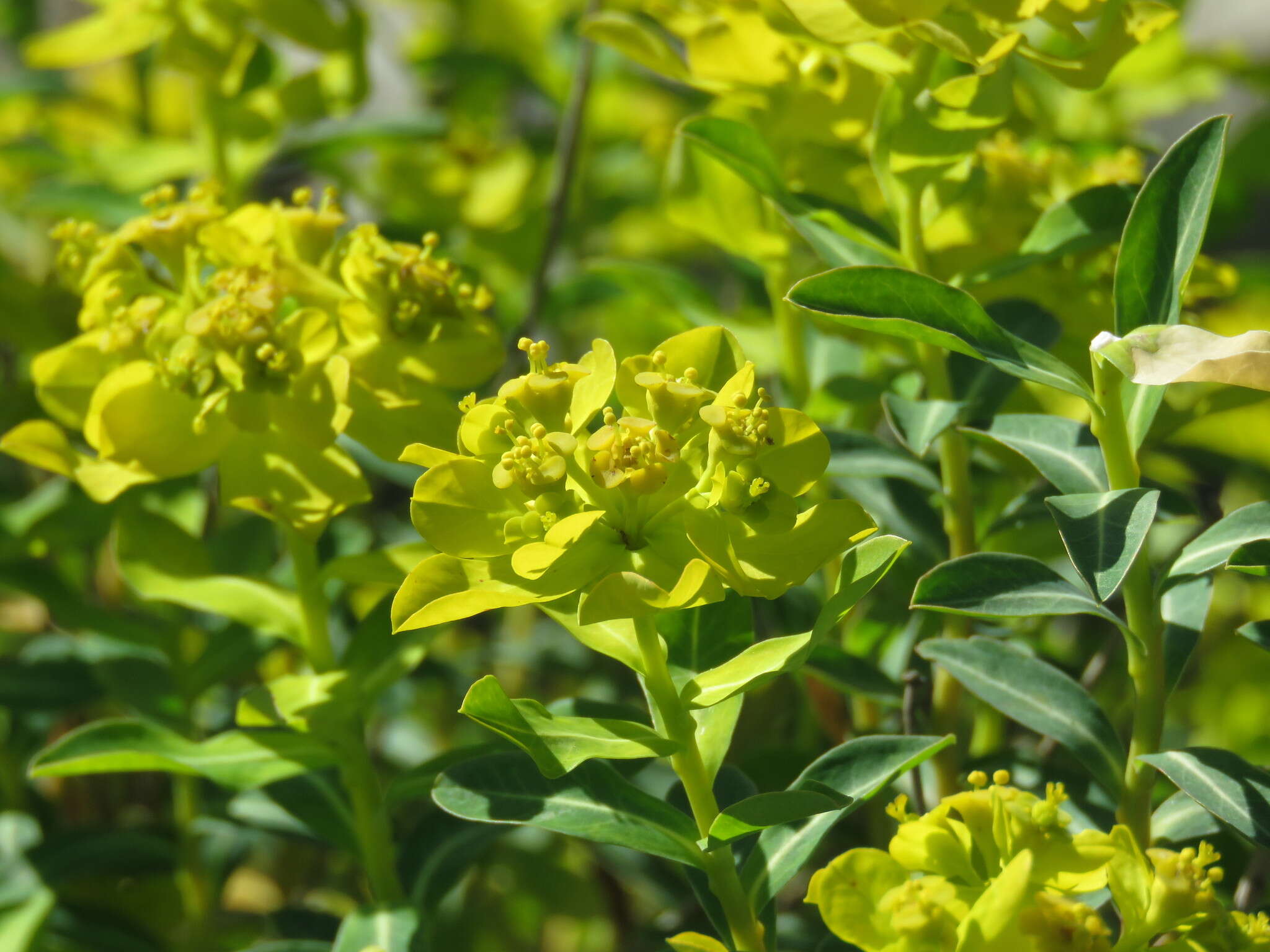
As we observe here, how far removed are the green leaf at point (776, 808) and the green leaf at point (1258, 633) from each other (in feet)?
1.05

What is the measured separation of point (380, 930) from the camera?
100 cm

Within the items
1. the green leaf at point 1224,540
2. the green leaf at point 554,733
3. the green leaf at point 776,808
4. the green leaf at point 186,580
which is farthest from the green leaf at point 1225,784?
the green leaf at point 186,580

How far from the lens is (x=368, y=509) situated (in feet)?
6.08

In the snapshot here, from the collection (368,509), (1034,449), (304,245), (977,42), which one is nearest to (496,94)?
(368,509)

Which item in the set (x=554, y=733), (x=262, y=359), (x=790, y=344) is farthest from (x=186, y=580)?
(x=790, y=344)

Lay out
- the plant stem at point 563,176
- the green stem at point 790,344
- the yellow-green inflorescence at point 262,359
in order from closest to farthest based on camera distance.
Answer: the yellow-green inflorescence at point 262,359
the green stem at point 790,344
the plant stem at point 563,176

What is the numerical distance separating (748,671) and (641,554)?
0.10m

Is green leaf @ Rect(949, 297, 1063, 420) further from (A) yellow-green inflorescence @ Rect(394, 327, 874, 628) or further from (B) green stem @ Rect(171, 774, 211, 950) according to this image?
(B) green stem @ Rect(171, 774, 211, 950)

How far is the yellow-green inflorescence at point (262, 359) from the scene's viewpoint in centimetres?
96

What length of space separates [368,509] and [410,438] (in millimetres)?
890

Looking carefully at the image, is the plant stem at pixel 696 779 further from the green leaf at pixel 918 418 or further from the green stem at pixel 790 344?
the green stem at pixel 790 344

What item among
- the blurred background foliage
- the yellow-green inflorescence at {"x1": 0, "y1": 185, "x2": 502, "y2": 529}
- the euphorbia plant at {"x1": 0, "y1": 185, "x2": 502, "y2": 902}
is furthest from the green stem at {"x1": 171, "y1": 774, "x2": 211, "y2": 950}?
the yellow-green inflorescence at {"x1": 0, "y1": 185, "x2": 502, "y2": 529}

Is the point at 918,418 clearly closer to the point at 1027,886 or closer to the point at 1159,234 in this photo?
the point at 1159,234

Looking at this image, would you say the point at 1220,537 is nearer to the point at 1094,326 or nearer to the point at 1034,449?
the point at 1034,449
